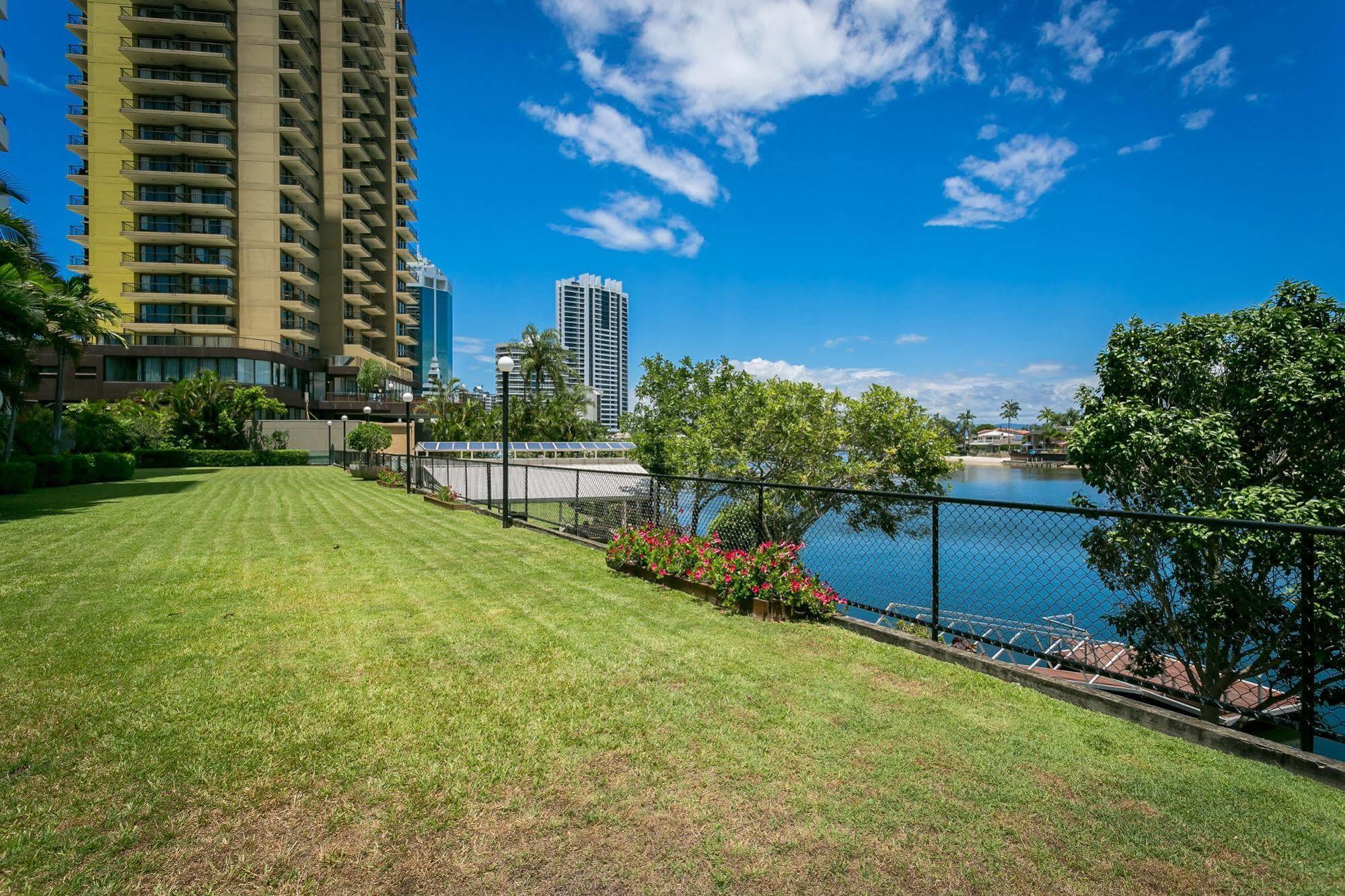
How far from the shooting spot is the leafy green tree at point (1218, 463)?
291 inches

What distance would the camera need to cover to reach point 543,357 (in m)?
49.8

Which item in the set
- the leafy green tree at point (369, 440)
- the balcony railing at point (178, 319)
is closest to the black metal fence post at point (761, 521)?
the leafy green tree at point (369, 440)

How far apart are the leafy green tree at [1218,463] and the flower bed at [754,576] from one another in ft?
11.9

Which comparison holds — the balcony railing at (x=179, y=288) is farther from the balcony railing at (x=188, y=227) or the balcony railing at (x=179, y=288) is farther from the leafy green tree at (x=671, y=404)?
the leafy green tree at (x=671, y=404)

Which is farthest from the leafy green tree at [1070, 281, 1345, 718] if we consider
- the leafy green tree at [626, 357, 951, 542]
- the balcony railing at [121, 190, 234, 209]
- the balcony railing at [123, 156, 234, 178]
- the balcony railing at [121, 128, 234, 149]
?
the balcony railing at [121, 128, 234, 149]

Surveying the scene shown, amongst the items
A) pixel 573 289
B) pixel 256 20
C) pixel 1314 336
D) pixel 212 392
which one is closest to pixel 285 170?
pixel 256 20

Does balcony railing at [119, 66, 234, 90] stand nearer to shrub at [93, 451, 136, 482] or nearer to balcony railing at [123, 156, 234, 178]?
balcony railing at [123, 156, 234, 178]

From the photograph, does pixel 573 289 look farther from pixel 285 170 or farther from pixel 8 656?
pixel 8 656

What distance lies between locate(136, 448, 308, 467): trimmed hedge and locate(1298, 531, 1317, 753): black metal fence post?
44.6m

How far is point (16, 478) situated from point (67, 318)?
5174mm

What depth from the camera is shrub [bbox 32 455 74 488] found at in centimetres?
1948

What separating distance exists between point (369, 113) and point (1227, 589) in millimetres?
77695

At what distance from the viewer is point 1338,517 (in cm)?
719

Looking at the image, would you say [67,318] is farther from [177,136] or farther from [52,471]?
[177,136]
